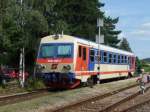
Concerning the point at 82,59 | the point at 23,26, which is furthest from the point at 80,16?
the point at 82,59

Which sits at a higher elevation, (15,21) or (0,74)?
(15,21)

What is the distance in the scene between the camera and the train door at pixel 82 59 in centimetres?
2479

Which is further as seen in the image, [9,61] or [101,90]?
[9,61]

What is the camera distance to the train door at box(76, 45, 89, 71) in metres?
24.8

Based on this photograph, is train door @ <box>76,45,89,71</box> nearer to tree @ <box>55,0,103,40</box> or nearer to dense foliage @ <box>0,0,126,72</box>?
dense foliage @ <box>0,0,126,72</box>

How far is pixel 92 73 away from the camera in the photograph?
90.7ft

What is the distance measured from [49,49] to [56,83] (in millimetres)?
1871

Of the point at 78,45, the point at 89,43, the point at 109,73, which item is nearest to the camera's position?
the point at 78,45

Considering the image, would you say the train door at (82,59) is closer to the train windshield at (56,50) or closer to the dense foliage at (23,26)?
the train windshield at (56,50)

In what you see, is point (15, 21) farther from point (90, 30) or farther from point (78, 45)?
point (90, 30)

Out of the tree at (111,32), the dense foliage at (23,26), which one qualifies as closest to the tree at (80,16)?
the dense foliage at (23,26)

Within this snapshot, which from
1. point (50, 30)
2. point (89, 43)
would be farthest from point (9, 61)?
point (89, 43)

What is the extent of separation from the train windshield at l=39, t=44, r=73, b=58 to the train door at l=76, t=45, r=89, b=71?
616 mm

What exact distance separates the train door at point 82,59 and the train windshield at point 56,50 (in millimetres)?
616
